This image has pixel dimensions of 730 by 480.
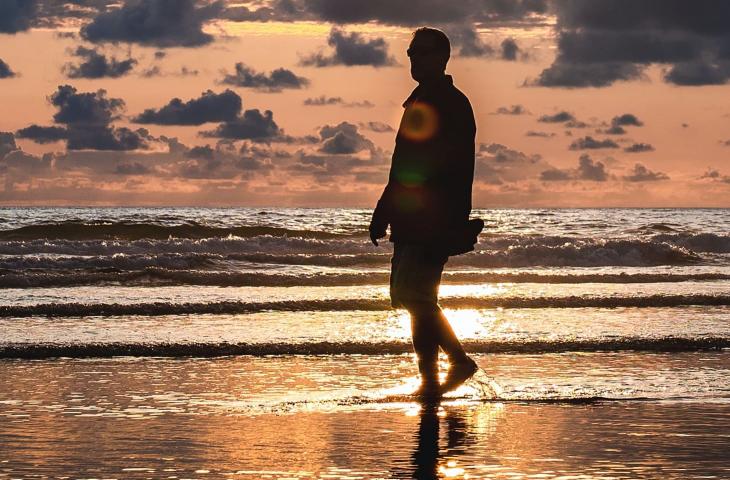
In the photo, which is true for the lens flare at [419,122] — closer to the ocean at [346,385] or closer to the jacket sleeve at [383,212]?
the jacket sleeve at [383,212]

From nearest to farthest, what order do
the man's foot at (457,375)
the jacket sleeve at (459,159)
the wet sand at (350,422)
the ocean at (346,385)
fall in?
the wet sand at (350,422) → the ocean at (346,385) → the jacket sleeve at (459,159) → the man's foot at (457,375)

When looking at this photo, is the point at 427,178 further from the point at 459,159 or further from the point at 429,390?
the point at 429,390

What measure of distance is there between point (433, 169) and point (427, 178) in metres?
0.07

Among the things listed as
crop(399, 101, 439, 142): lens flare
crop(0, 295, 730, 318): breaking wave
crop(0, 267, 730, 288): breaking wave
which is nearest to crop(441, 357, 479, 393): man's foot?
crop(399, 101, 439, 142): lens flare

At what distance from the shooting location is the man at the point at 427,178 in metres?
6.95

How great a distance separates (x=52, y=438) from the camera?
6.21 metres

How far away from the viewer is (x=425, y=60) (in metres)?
7.03

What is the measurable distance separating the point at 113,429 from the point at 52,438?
0.38 m

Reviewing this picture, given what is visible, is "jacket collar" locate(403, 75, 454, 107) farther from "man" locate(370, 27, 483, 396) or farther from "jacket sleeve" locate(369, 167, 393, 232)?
"jacket sleeve" locate(369, 167, 393, 232)

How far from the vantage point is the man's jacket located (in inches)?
273

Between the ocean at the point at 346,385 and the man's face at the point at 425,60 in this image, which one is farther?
the man's face at the point at 425,60

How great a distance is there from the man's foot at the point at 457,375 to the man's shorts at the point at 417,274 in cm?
49

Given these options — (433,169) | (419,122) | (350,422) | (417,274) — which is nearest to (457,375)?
(417,274)

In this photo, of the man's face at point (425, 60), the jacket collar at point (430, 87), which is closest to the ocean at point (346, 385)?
the jacket collar at point (430, 87)
